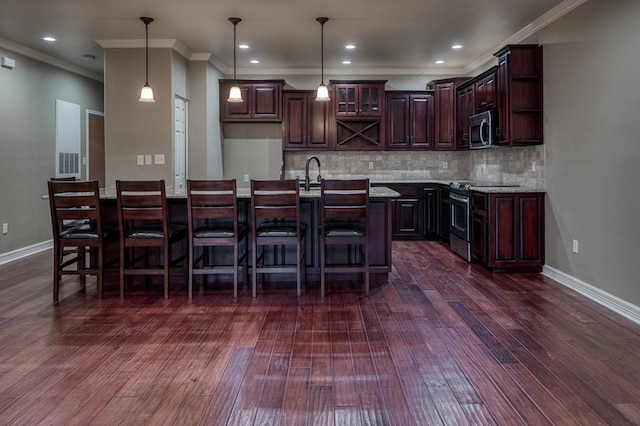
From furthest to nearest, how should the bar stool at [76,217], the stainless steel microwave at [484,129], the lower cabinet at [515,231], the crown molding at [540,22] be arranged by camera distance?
the stainless steel microwave at [484,129] < the lower cabinet at [515,231] < the crown molding at [540,22] < the bar stool at [76,217]

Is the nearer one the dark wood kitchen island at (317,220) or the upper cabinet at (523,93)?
the dark wood kitchen island at (317,220)

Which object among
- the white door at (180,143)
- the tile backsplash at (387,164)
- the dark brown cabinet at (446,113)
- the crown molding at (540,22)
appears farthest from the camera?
the tile backsplash at (387,164)

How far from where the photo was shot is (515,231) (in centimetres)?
475

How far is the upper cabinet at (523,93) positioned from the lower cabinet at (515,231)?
65cm

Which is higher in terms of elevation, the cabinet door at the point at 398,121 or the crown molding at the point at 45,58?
the crown molding at the point at 45,58

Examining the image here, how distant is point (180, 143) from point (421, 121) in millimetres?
3687

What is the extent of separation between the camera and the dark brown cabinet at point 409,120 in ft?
23.2

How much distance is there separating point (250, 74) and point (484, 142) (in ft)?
12.7

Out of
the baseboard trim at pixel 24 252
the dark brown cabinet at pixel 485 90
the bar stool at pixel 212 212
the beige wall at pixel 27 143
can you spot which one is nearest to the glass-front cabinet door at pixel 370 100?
the dark brown cabinet at pixel 485 90

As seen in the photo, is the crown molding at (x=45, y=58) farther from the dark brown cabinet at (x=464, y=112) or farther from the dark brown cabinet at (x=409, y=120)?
the dark brown cabinet at (x=464, y=112)

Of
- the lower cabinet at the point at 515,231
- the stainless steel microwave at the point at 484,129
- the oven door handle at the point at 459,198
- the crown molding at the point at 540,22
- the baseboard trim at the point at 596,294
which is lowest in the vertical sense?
the baseboard trim at the point at 596,294

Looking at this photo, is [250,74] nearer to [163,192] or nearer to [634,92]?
[163,192]

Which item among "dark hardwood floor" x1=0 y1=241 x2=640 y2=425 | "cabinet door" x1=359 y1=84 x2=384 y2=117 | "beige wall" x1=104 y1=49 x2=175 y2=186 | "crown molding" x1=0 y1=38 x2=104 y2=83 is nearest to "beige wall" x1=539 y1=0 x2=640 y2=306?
"dark hardwood floor" x1=0 y1=241 x2=640 y2=425

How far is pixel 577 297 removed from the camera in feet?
12.9
